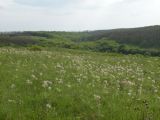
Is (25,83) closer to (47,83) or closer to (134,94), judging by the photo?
(47,83)

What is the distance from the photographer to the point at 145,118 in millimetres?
8508

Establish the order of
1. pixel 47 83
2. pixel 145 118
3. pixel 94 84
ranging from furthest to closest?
pixel 94 84
pixel 47 83
pixel 145 118

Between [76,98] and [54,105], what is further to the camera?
[76,98]

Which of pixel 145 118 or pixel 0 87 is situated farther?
pixel 0 87

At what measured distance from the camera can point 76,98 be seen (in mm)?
10391

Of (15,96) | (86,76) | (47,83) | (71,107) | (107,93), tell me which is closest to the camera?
(71,107)

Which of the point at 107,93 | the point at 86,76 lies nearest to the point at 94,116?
the point at 107,93

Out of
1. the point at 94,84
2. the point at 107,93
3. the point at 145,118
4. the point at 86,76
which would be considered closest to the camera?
the point at 145,118

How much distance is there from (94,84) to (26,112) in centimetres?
463

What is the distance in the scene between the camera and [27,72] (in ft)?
49.5

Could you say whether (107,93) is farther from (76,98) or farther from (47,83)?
(47,83)

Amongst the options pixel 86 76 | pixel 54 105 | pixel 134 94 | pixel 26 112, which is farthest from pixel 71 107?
pixel 86 76

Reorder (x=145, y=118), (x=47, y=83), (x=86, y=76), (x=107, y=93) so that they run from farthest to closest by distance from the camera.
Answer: (x=86, y=76) → (x=47, y=83) → (x=107, y=93) → (x=145, y=118)

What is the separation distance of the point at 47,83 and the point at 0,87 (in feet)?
5.35
